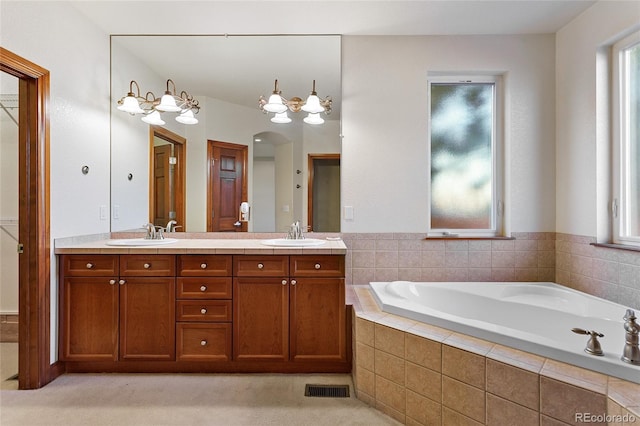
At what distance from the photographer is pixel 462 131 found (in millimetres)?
2670

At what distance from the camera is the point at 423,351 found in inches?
60.1

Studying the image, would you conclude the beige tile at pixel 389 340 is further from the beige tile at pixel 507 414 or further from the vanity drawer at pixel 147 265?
the vanity drawer at pixel 147 265

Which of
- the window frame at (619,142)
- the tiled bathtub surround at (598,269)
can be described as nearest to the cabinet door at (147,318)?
the tiled bathtub surround at (598,269)

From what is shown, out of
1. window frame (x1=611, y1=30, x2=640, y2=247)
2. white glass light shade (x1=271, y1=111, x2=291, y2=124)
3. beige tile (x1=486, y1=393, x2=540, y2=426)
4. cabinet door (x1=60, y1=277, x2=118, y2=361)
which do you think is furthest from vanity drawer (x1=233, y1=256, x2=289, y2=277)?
window frame (x1=611, y1=30, x2=640, y2=247)

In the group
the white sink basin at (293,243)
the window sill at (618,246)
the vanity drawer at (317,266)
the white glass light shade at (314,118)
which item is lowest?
the vanity drawer at (317,266)

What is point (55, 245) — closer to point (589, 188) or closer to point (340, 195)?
point (340, 195)

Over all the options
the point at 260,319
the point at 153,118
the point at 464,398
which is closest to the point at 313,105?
the point at 153,118

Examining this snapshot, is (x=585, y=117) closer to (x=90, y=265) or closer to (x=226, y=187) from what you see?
(x=226, y=187)

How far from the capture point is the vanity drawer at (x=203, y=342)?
207cm

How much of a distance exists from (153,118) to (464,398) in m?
2.87

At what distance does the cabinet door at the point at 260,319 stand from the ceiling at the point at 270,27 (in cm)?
147

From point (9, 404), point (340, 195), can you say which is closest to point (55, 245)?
point (9, 404)

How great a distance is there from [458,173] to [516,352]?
1634mm

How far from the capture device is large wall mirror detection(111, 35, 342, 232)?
2584mm
